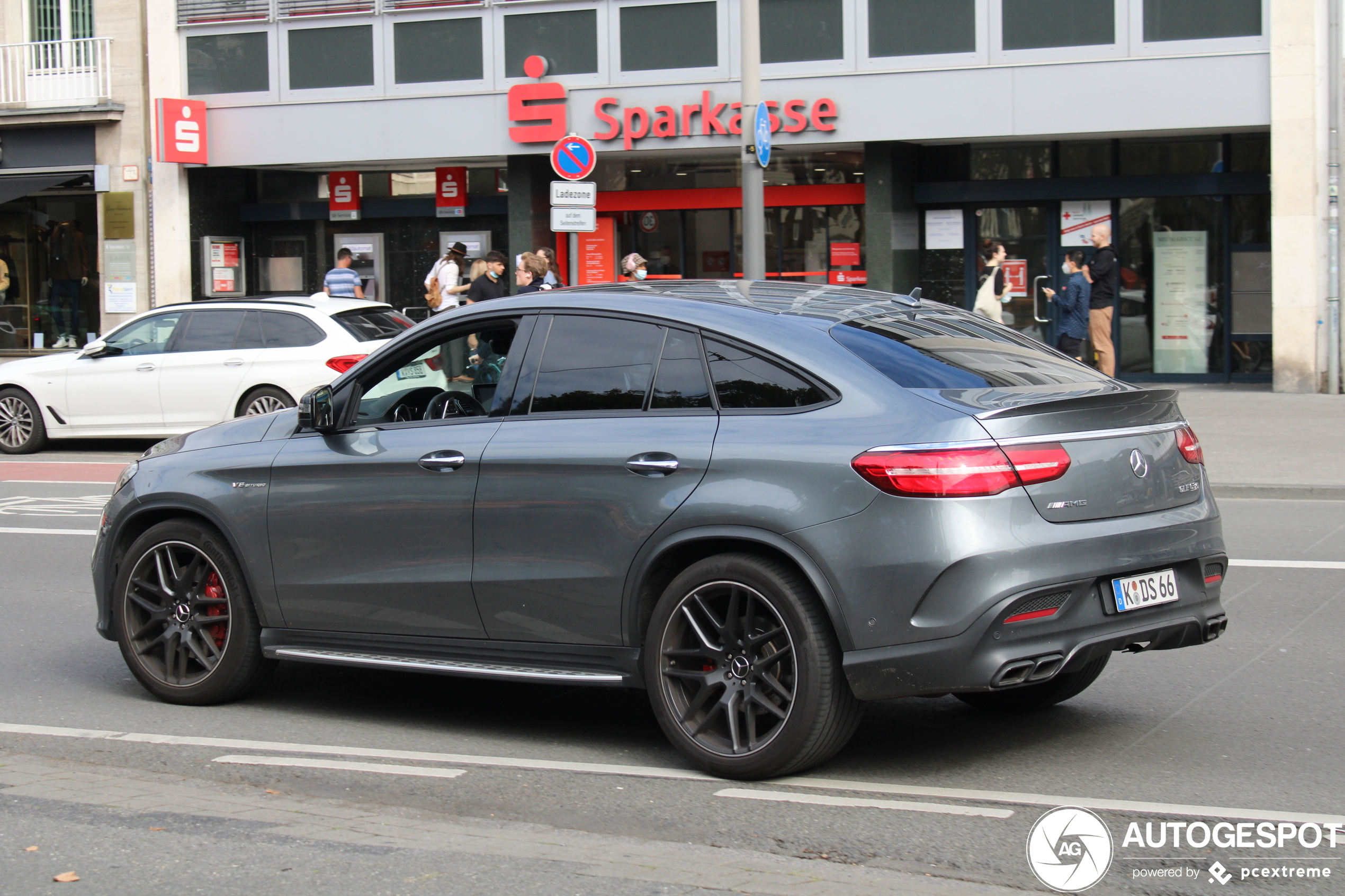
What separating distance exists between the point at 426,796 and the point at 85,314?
23170mm

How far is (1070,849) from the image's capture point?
173 inches

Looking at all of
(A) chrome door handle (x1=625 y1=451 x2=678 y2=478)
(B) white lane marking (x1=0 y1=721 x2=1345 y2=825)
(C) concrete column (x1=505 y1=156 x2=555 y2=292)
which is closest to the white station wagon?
(C) concrete column (x1=505 y1=156 x2=555 y2=292)

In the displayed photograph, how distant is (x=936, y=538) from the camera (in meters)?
4.71

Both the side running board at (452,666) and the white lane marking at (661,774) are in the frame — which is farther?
the side running board at (452,666)

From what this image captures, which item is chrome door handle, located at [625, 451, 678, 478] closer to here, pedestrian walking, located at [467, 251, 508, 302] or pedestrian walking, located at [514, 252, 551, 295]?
pedestrian walking, located at [514, 252, 551, 295]

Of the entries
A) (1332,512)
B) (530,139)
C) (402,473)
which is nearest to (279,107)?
(530,139)

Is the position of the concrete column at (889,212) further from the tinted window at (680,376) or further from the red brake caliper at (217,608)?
the tinted window at (680,376)

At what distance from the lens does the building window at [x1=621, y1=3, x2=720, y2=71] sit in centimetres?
2111

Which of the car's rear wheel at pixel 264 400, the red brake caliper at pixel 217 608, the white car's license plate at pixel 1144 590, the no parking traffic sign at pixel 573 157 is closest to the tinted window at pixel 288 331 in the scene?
the car's rear wheel at pixel 264 400

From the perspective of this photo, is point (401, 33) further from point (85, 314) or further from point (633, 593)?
point (633, 593)

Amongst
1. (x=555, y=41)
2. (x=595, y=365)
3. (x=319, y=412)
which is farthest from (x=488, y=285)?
(x=595, y=365)

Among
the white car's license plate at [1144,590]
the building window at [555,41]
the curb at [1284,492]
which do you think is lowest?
the curb at [1284,492]

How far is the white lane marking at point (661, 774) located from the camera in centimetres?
473

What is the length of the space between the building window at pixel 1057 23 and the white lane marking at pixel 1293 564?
1194 centimetres
